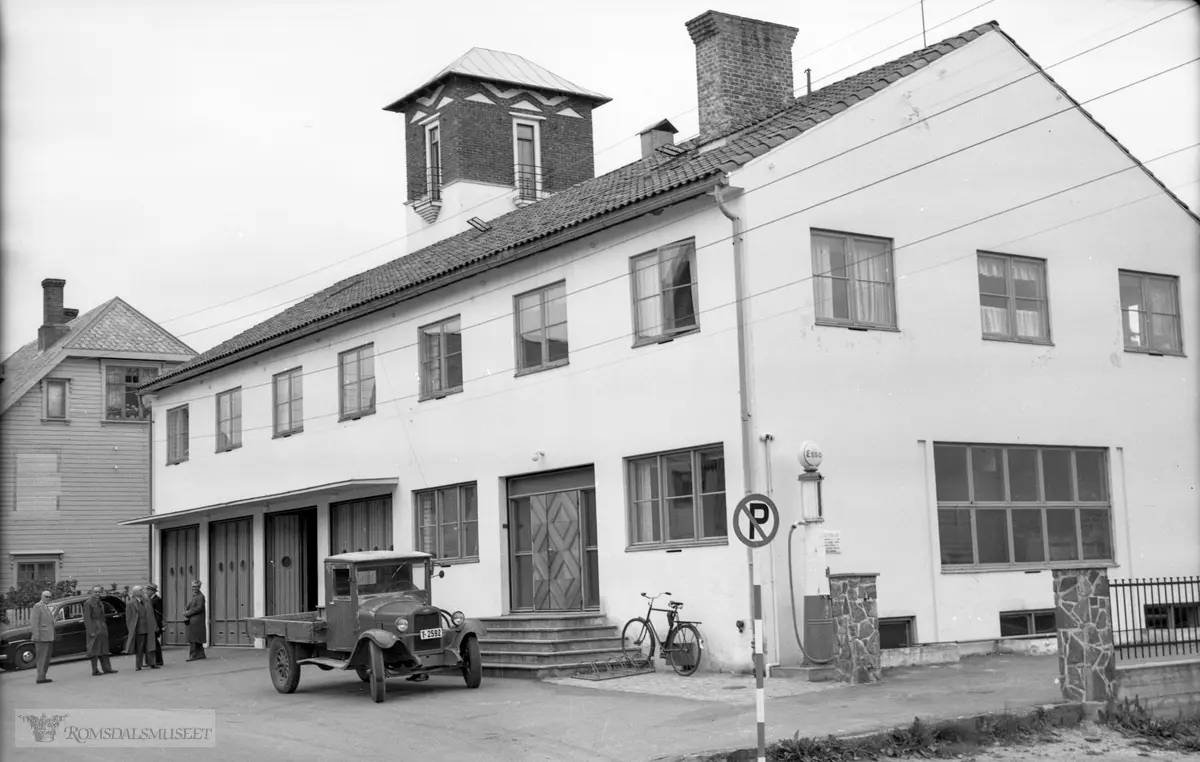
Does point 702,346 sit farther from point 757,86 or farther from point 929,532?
point 757,86

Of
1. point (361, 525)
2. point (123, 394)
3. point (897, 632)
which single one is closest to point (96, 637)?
→ point (361, 525)

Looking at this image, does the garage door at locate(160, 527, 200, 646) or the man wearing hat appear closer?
the man wearing hat

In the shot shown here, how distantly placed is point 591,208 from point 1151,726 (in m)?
12.2

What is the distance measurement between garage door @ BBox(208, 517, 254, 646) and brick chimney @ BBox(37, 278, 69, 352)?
56.9 feet

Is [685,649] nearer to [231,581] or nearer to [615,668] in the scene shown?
[615,668]

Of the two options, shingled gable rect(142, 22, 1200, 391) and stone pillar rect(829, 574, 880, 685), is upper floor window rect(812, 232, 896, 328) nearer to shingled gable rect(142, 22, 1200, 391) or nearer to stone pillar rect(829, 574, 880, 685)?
shingled gable rect(142, 22, 1200, 391)

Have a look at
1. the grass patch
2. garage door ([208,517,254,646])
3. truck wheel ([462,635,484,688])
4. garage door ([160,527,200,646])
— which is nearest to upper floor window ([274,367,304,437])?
garage door ([208,517,254,646])

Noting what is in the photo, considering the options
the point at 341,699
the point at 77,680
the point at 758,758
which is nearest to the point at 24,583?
the point at 77,680

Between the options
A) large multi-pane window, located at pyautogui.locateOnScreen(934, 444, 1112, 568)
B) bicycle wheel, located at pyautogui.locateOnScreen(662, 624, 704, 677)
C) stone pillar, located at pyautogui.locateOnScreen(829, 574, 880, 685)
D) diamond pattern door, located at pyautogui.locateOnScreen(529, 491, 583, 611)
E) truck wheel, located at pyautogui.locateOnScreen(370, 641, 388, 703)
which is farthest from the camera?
diamond pattern door, located at pyautogui.locateOnScreen(529, 491, 583, 611)

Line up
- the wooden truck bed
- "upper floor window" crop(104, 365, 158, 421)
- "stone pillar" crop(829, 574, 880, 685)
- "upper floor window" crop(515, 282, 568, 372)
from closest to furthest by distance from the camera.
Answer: "stone pillar" crop(829, 574, 880, 685) → the wooden truck bed → "upper floor window" crop(515, 282, 568, 372) → "upper floor window" crop(104, 365, 158, 421)

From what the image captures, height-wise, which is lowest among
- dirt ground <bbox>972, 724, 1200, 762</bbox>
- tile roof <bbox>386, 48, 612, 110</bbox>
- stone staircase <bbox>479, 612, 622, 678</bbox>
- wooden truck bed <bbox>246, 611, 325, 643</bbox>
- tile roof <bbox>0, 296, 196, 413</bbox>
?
dirt ground <bbox>972, 724, 1200, 762</bbox>

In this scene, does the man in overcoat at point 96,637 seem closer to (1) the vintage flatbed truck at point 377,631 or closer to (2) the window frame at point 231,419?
(1) the vintage flatbed truck at point 377,631

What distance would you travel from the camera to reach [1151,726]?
13.8 meters

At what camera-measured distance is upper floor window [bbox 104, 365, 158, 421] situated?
4444 cm
